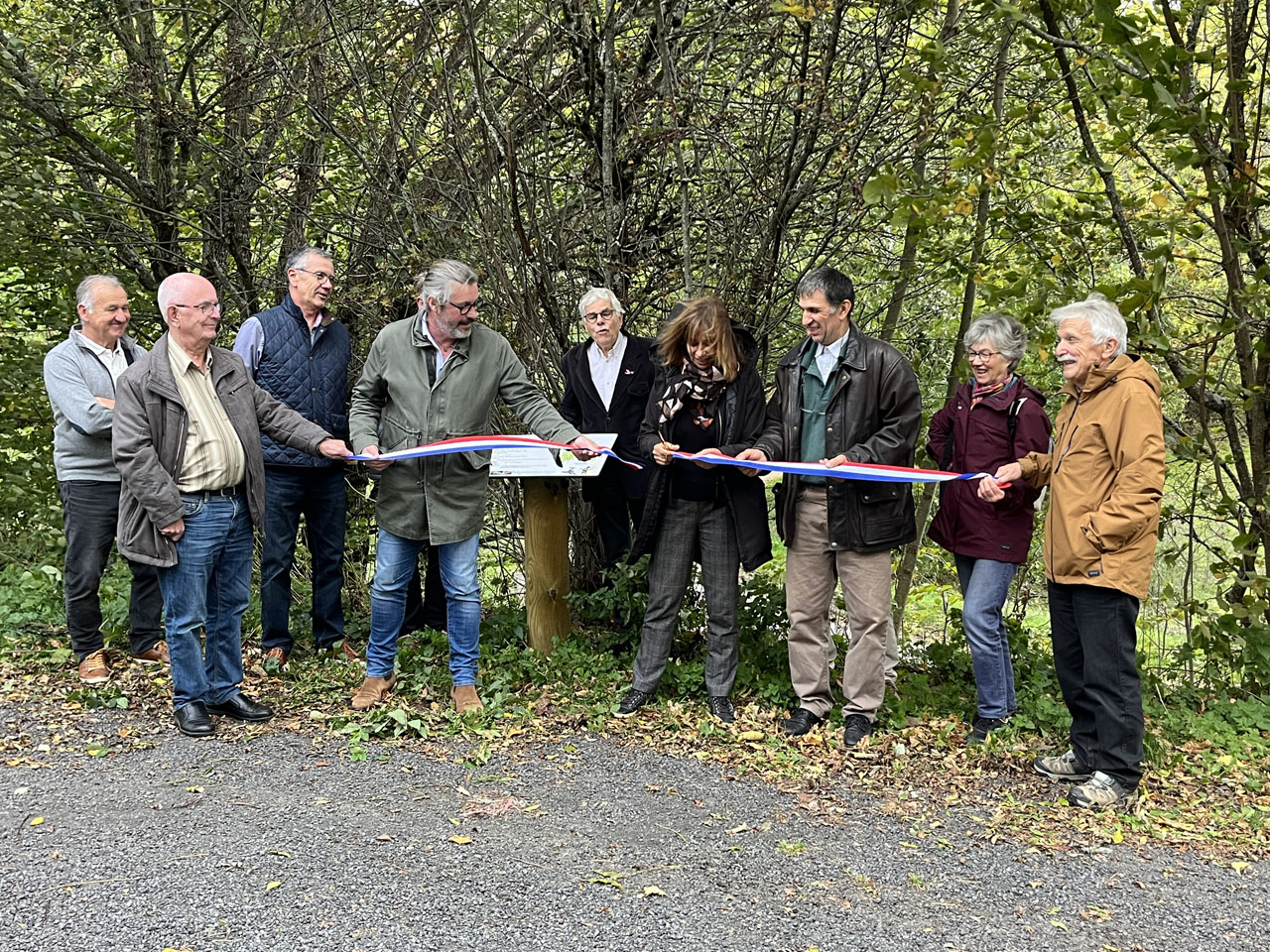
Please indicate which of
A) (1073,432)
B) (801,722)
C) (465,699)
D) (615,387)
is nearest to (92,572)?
(465,699)

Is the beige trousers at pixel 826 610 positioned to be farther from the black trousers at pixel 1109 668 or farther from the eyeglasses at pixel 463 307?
the eyeglasses at pixel 463 307

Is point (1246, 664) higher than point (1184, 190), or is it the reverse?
point (1184, 190)

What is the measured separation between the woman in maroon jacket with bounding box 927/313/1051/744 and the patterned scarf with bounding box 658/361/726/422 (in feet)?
3.96

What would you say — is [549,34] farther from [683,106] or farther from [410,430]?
[410,430]

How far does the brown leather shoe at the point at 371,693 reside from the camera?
5.52 meters

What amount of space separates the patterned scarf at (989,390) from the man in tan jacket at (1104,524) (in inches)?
16.1

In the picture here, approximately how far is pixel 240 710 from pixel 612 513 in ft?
7.58

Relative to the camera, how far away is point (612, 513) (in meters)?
6.26

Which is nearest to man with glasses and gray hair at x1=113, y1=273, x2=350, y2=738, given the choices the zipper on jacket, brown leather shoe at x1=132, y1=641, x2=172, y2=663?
brown leather shoe at x1=132, y1=641, x2=172, y2=663

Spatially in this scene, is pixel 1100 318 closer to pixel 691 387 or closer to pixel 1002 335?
pixel 1002 335

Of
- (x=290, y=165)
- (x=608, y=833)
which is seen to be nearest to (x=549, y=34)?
A: (x=290, y=165)

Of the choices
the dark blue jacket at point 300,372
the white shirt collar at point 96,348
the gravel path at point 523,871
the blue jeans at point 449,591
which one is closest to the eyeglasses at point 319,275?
the dark blue jacket at point 300,372

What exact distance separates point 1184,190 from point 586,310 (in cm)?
314

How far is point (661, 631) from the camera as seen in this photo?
559 cm
